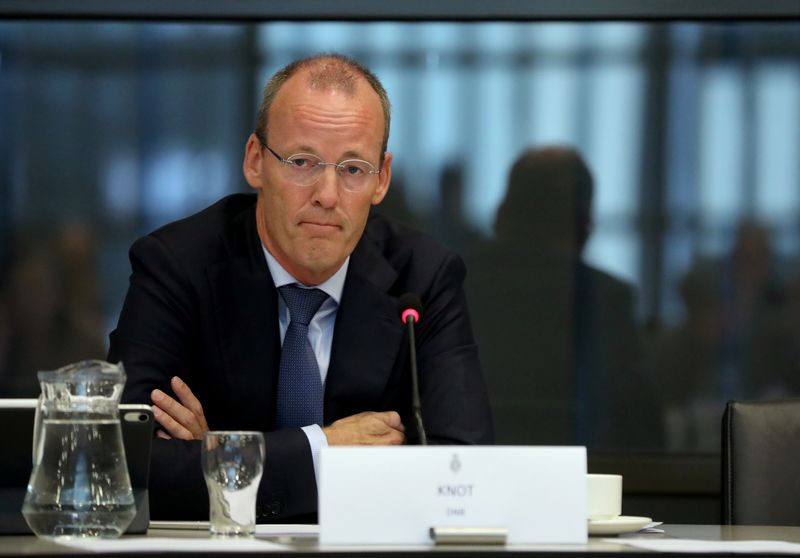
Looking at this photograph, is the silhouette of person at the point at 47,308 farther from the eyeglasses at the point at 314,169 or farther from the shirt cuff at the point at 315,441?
the shirt cuff at the point at 315,441

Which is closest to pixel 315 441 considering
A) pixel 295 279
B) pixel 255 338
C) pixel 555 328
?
pixel 255 338

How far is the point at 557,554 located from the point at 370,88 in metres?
1.43

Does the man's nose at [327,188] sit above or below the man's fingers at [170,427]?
above

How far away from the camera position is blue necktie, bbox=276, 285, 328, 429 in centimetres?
250

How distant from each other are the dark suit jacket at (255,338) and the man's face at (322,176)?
4.5 inches

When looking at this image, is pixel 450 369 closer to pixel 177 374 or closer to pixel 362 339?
pixel 362 339

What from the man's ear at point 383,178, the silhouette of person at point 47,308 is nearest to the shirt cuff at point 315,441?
the man's ear at point 383,178

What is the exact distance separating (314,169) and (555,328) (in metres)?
1.15

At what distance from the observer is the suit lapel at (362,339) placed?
2.52 m

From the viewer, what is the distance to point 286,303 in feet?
8.45

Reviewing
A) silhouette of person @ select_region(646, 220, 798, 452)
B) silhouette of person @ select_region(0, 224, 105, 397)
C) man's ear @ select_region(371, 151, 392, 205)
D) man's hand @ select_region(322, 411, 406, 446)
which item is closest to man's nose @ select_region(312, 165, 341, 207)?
man's ear @ select_region(371, 151, 392, 205)

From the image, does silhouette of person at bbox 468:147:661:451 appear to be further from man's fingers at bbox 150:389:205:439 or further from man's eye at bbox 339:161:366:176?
man's fingers at bbox 150:389:205:439

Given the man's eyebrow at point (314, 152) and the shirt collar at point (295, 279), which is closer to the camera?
the man's eyebrow at point (314, 152)

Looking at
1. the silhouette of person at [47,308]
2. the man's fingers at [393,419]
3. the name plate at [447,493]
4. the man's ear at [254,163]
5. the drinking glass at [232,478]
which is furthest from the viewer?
the silhouette of person at [47,308]
